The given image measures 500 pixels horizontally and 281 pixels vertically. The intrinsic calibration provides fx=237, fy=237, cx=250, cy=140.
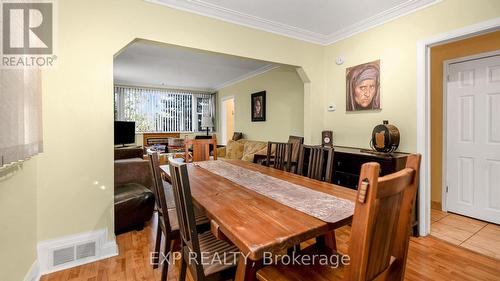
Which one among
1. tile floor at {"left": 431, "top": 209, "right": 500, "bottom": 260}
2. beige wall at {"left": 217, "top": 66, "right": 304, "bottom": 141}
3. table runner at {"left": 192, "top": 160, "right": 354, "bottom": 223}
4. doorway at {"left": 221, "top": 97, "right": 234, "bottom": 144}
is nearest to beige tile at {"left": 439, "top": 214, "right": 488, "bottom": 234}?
tile floor at {"left": 431, "top": 209, "right": 500, "bottom": 260}

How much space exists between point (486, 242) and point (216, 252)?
2762 millimetres

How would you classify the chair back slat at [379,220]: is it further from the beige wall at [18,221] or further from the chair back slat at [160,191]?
the beige wall at [18,221]

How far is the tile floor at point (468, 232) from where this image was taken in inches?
88.7

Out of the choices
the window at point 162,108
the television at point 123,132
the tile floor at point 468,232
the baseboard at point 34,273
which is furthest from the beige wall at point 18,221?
the window at point 162,108

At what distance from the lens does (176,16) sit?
2.46 m

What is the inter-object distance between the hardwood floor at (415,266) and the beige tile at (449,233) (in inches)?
4.8

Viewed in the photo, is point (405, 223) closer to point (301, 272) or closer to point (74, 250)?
point (301, 272)

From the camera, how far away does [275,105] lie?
484 cm

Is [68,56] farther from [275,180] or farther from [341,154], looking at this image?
[341,154]

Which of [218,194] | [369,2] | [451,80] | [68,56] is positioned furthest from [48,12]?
[451,80]

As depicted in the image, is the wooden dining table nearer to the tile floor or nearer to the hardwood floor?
the hardwood floor

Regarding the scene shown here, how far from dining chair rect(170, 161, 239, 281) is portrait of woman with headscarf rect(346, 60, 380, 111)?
2519mm

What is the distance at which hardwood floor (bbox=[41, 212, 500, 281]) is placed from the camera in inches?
72.4

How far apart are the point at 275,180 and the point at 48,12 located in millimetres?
2246
